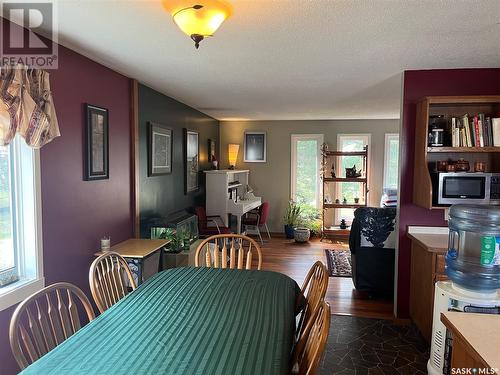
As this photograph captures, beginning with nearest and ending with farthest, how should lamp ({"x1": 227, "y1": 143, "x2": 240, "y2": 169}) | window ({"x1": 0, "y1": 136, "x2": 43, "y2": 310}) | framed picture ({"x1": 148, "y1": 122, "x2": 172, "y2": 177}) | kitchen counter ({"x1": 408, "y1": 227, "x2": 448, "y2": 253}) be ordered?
1. window ({"x1": 0, "y1": 136, "x2": 43, "y2": 310})
2. kitchen counter ({"x1": 408, "y1": 227, "x2": 448, "y2": 253})
3. framed picture ({"x1": 148, "y1": 122, "x2": 172, "y2": 177})
4. lamp ({"x1": 227, "y1": 143, "x2": 240, "y2": 169})

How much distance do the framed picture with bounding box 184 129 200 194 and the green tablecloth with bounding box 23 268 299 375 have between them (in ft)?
10.1

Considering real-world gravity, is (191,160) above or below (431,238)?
above

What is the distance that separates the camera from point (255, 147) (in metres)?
6.98

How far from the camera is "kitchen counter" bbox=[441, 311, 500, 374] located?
1.19 metres

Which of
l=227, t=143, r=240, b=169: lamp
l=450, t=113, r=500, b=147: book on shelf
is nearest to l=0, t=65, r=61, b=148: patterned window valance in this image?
l=450, t=113, r=500, b=147: book on shelf

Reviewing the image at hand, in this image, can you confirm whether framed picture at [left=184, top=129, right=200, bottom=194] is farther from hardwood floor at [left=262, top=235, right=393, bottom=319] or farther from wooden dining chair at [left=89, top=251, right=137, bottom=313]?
wooden dining chair at [left=89, top=251, right=137, bottom=313]

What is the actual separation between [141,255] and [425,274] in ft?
7.54

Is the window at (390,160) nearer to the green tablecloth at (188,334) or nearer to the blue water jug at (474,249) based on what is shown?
the blue water jug at (474,249)

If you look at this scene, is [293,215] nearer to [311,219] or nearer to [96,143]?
[311,219]

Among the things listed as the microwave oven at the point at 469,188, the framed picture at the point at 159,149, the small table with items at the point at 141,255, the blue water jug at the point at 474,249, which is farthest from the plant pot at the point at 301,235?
the blue water jug at the point at 474,249

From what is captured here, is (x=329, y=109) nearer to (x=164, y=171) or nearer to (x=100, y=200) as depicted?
(x=164, y=171)

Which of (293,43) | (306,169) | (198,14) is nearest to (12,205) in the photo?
(198,14)

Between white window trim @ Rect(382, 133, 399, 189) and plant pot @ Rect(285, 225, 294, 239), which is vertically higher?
white window trim @ Rect(382, 133, 399, 189)

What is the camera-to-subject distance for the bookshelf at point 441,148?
9.25 feet
